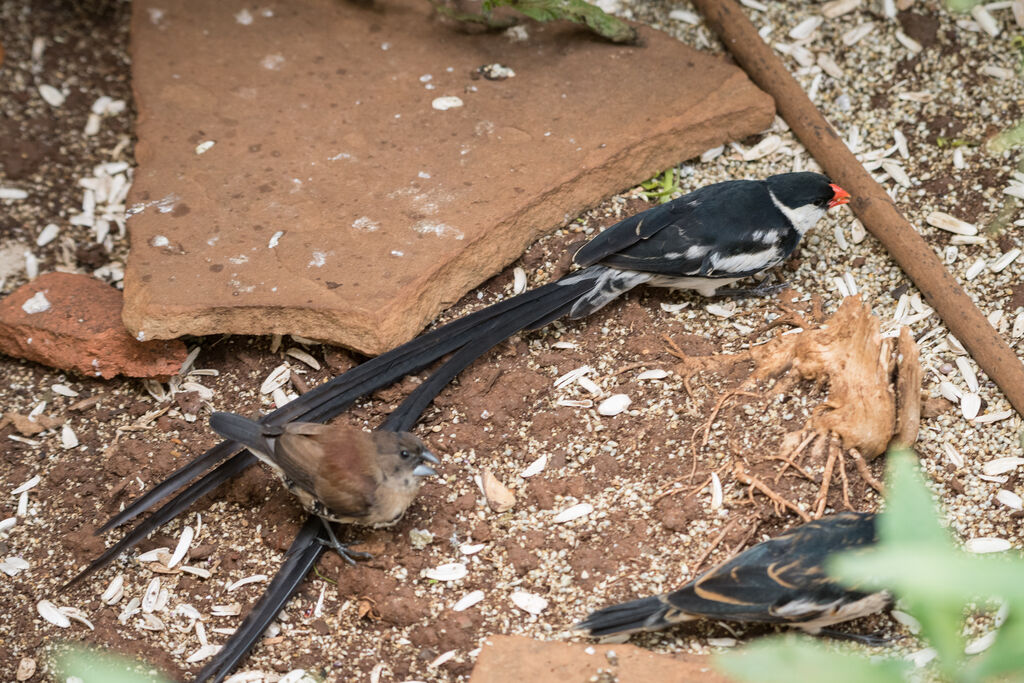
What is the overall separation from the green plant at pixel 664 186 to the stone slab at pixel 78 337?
208cm

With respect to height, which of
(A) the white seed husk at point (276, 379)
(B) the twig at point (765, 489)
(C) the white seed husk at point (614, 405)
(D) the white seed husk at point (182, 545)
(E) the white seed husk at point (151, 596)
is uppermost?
(B) the twig at point (765, 489)

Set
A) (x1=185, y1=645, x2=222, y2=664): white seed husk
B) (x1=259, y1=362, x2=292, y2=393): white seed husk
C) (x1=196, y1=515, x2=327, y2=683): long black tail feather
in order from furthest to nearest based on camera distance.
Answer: (x1=259, y1=362, x2=292, y2=393): white seed husk → (x1=185, y1=645, x2=222, y2=664): white seed husk → (x1=196, y1=515, x2=327, y2=683): long black tail feather

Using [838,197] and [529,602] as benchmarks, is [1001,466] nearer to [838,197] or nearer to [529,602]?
[838,197]

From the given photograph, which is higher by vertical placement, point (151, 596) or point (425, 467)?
point (425, 467)

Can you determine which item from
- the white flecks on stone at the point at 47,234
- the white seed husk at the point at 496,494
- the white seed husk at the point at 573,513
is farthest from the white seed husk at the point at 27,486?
the white seed husk at the point at 573,513

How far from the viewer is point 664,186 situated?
4211 millimetres

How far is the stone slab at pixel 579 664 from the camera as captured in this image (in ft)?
8.64

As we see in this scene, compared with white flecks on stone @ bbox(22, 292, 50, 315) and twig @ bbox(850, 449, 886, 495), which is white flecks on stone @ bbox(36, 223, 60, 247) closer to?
white flecks on stone @ bbox(22, 292, 50, 315)

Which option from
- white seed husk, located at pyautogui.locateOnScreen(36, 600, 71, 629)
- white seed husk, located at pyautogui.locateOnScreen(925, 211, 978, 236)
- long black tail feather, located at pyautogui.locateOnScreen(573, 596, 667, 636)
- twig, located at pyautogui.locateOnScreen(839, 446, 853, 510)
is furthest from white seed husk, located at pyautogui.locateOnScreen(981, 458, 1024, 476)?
white seed husk, located at pyautogui.locateOnScreen(36, 600, 71, 629)

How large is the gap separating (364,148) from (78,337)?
1.41m

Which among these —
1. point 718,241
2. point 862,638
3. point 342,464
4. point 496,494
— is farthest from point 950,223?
point 342,464

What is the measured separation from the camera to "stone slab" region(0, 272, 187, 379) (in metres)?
3.69

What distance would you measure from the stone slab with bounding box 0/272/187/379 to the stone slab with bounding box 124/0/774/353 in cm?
21

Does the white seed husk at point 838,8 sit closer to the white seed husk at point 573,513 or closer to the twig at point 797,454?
the twig at point 797,454
